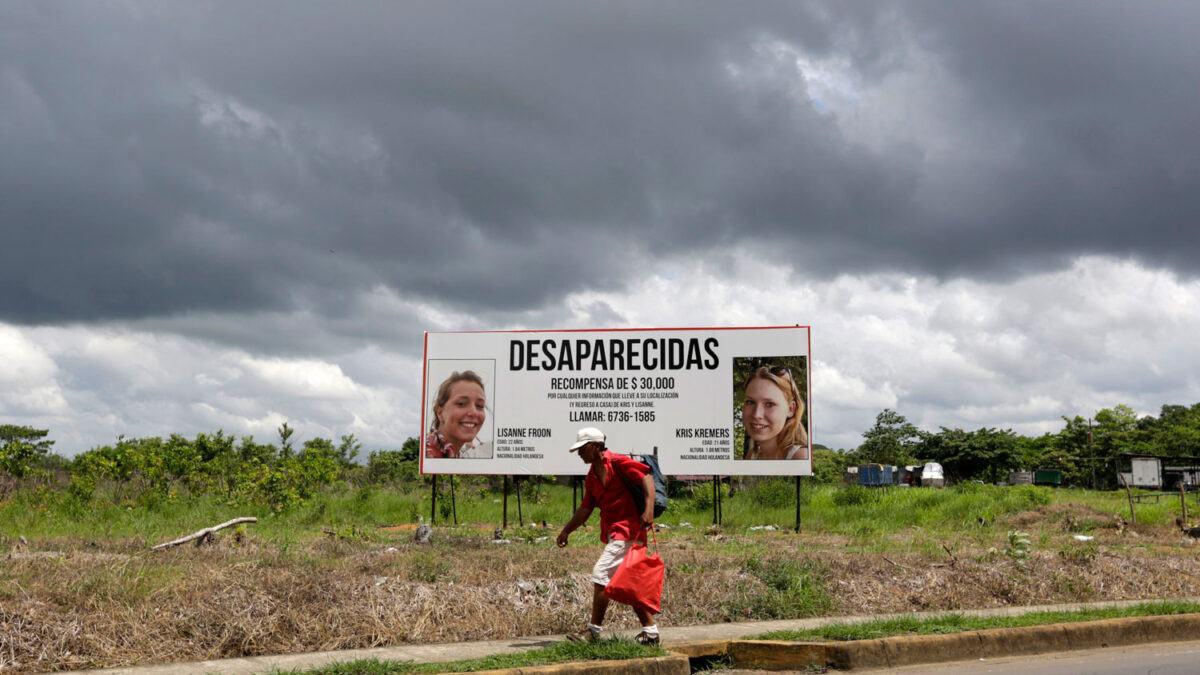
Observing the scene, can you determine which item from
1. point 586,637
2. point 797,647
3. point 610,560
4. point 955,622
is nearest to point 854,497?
point 955,622

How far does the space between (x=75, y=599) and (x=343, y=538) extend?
6110 millimetres

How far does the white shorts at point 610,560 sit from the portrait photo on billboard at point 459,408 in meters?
12.1

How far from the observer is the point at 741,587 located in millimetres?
9523

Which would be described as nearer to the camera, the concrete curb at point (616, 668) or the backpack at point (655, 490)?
the concrete curb at point (616, 668)

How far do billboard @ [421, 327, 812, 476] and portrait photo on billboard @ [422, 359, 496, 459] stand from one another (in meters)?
0.04

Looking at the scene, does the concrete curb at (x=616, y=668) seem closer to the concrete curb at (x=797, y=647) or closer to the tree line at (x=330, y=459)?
the concrete curb at (x=797, y=647)

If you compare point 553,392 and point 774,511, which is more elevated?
point 553,392

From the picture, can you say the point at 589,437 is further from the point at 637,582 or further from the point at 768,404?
the point at 768,404

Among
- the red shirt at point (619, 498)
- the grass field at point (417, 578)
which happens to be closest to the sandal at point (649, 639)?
the red shirt at point (619, 498)

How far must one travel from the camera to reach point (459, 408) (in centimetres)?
1941

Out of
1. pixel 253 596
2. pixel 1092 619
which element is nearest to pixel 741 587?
pixel 1092 619

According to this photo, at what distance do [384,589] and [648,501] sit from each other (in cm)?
262

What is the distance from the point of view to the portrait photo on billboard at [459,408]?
63.1 feet

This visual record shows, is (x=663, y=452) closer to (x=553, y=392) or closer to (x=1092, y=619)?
(x=553, y=392)
